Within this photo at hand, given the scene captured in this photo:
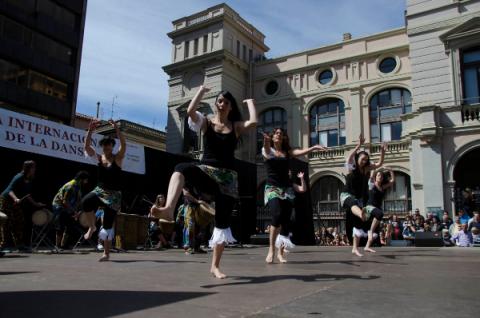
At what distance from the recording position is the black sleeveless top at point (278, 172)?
6.22 meters

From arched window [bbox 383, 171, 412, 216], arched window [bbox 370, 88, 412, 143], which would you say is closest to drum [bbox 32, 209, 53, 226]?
arched window [bbox 383, 171, 412, 216]

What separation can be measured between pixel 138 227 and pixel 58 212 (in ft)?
11.3

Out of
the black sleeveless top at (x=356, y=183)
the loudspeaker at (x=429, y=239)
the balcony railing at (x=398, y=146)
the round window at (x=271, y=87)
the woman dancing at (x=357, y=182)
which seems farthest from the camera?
the round window at (x=271, y=87)

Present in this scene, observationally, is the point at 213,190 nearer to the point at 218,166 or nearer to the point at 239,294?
the point at 218,166

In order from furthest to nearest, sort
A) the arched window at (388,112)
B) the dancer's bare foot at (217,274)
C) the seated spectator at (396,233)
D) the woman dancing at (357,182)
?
1. the arched window at (388,112)
2. the seated spectator at (396,233)
3. the woman dancing at (357,182)
4. the dancer's bare foot at (217,274)

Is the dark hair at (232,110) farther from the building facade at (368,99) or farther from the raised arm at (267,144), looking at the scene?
the building facade at (368,99)

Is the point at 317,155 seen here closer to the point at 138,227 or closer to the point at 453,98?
the point at 453,98

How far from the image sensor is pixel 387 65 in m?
27.8

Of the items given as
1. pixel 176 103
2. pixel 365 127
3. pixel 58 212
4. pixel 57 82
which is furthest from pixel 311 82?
pixel 58 212

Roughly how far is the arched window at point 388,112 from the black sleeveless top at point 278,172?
22775mm

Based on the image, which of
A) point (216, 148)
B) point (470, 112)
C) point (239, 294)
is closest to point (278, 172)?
point (216, 148)

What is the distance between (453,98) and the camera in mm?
20578

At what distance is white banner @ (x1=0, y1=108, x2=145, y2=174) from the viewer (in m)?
10.8

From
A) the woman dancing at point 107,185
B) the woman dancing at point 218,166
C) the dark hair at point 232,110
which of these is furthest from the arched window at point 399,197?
the woman dancing at point 218,166
